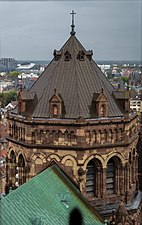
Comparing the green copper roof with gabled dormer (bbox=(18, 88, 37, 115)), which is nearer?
the green copper roof

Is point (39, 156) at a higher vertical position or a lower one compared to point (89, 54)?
lower

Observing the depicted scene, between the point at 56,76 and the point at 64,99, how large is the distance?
4.24ft

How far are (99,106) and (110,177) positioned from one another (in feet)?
10.6

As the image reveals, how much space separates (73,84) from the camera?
1833 centimetres

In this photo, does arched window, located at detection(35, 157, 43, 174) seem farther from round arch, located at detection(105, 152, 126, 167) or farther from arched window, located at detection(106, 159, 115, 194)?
arched window, located at detection(106, 159, 115, 194)

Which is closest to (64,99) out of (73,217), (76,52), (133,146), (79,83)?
(79,83)

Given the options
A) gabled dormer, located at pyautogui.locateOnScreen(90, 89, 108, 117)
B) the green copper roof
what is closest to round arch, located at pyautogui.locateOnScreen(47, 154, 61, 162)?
the green copper roof

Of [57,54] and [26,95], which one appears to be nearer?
[26,95]

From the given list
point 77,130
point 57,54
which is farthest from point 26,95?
point 77,130

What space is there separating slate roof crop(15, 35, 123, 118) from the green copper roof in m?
2.59

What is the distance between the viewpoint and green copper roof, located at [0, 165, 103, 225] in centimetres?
1143

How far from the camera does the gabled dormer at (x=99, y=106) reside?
17.9 meters

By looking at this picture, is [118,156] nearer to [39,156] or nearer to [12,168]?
[39,156]

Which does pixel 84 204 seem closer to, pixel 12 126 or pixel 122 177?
pixel 122 177
